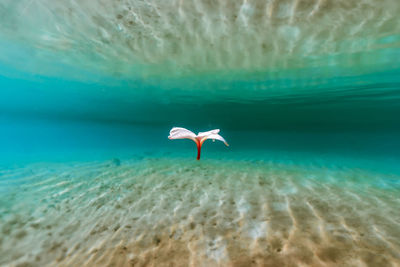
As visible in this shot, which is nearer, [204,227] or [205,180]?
[204,227]


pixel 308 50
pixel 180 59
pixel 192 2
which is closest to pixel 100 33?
pixel 180 59

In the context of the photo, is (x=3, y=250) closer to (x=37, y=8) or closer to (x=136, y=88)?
(x=37, y=8)

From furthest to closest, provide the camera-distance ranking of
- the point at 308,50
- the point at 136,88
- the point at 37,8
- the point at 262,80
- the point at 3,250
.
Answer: the point at 136,88, the point at 262,80, the point at 308,50, the point at 37,8, the point at 3,250

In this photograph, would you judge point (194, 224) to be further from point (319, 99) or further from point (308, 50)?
point (319, 99)

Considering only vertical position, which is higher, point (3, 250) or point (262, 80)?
point (262, 80)

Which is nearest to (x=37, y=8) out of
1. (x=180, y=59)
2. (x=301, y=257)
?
(x=180, y=59)

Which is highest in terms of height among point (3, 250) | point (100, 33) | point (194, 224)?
point (100, 33)

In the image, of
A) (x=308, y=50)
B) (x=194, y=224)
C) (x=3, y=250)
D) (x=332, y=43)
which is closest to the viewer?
(x=3, y=250)

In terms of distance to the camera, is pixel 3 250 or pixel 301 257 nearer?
pixel 301 257
